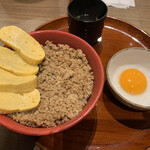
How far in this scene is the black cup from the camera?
109cm

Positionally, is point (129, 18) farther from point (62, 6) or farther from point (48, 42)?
point (48, 42)

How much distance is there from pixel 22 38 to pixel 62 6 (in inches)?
51.9

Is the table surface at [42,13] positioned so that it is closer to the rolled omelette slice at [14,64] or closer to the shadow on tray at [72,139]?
the rolled omelette slice at [14,64]

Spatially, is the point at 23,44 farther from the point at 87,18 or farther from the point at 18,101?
the point at 87,18

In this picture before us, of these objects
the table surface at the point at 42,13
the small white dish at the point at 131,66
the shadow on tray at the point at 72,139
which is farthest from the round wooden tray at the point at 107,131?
the table surface at the point at 42,13

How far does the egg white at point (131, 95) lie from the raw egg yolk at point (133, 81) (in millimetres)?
28

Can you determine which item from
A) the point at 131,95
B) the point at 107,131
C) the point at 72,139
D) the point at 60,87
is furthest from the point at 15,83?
the point at 131,95

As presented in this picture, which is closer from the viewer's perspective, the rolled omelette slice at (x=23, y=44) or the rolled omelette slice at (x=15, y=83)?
the rolled omelette slice at (x=15, y=83)

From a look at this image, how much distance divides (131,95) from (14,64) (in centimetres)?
87

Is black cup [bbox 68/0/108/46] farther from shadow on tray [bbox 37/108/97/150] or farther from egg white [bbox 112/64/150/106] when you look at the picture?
shadow on tray [bbox 37/108/97/150]

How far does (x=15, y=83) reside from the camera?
0.80 meters

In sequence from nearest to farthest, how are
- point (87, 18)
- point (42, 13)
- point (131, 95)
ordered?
1. point (131, 95)
2. point (87, 18)
3. point (42, 13)

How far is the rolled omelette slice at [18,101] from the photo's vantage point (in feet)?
2.53

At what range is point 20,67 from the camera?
0.91 meters
